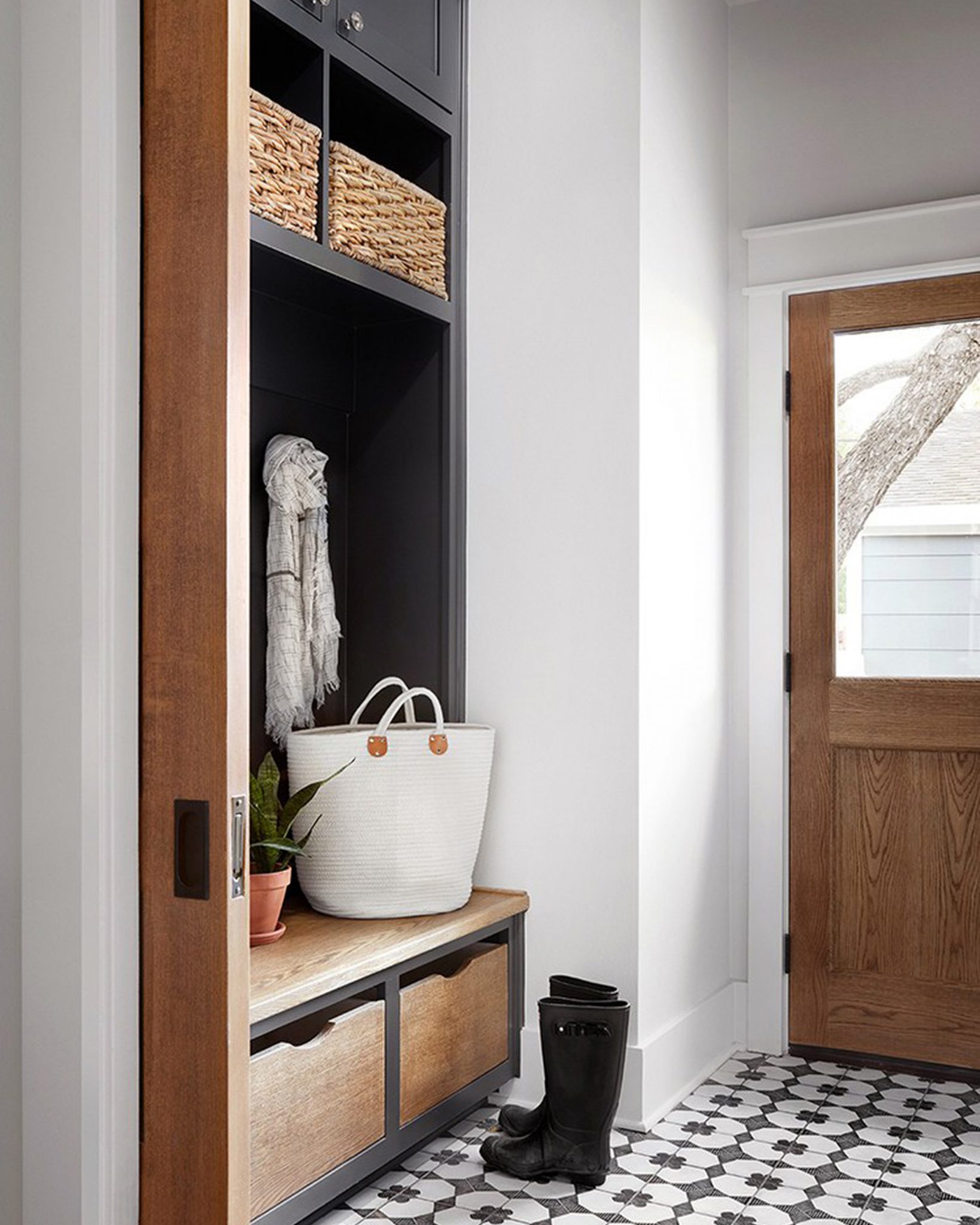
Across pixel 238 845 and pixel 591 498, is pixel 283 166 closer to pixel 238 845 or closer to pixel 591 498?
pixel 591 498

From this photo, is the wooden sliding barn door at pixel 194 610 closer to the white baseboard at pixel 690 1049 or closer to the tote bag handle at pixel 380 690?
the tote bag handle at pixel 380 690

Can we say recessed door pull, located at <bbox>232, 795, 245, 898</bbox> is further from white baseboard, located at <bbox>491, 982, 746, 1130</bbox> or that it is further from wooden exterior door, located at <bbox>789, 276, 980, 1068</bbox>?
wooden exterior door, located at <bbox>789, 276, 980, 1068</bbox>

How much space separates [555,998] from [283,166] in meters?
1.71

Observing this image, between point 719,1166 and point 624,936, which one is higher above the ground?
point 624,936

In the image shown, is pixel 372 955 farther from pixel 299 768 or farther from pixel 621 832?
pixel 621 832

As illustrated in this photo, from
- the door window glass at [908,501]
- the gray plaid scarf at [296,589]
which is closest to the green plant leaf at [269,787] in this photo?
the gray plaid scarf at [296,589]

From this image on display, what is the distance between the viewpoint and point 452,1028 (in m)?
2.58

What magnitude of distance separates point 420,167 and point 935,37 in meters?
1.33

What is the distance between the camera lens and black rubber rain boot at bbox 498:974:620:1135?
252 centimetres

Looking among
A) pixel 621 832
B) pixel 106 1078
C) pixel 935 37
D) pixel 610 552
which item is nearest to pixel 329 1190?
pixel 106 1078

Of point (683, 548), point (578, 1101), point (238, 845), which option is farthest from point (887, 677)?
point (238, 845)

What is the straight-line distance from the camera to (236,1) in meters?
1.57

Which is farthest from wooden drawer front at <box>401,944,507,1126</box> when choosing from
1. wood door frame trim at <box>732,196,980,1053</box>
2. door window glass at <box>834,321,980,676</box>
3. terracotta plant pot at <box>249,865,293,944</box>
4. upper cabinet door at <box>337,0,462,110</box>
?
upper cabinet door at <box>337,0,462,110</box>

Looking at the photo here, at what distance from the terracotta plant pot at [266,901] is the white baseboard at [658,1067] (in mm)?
759
